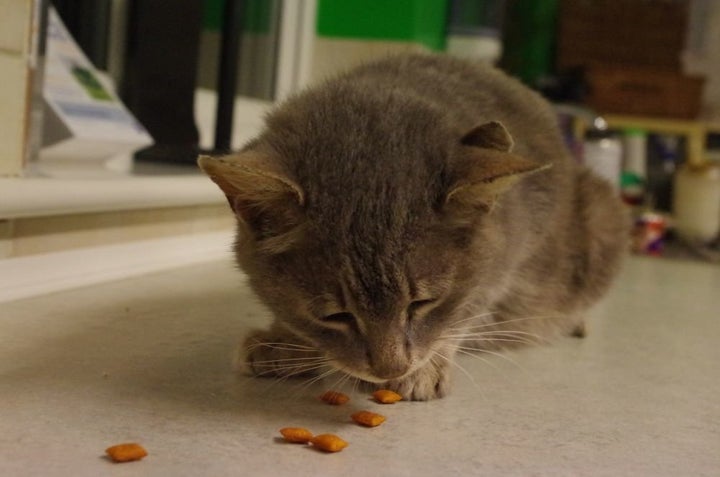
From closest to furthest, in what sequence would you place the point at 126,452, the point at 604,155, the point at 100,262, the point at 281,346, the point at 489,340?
the point at 126,452
the point at 281,346
the point at 489,340
the point at 100,262
the point at 604,155

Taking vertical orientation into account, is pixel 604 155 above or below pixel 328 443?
above

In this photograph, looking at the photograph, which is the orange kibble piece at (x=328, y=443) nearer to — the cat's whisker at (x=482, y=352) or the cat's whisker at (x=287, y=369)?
the cat's whisker at (x=287, y=369)

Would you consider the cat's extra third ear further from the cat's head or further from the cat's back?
the cat's back

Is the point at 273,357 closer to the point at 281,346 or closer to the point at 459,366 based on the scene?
the point at 281,346

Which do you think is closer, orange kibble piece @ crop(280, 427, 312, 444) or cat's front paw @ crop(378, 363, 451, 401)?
orange kibble piece @ crop(280, 427, 312, 444)

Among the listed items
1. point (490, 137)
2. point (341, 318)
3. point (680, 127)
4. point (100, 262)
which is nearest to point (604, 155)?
point (680, 127)

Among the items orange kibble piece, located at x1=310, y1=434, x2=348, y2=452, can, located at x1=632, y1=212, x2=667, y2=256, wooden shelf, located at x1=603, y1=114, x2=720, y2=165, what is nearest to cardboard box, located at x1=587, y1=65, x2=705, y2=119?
wooden shelf, located at x1=603, y1=114, x2=720, y2=165

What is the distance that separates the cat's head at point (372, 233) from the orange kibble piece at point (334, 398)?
6 cm

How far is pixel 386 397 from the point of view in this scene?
1046 mm

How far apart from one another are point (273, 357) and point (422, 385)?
0.22 metres

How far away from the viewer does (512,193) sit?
1.18 meters

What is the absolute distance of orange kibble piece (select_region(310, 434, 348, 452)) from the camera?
0.86 metres

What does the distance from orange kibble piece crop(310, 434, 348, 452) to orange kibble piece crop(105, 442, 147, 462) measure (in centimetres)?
18

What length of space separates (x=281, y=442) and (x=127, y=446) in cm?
17
